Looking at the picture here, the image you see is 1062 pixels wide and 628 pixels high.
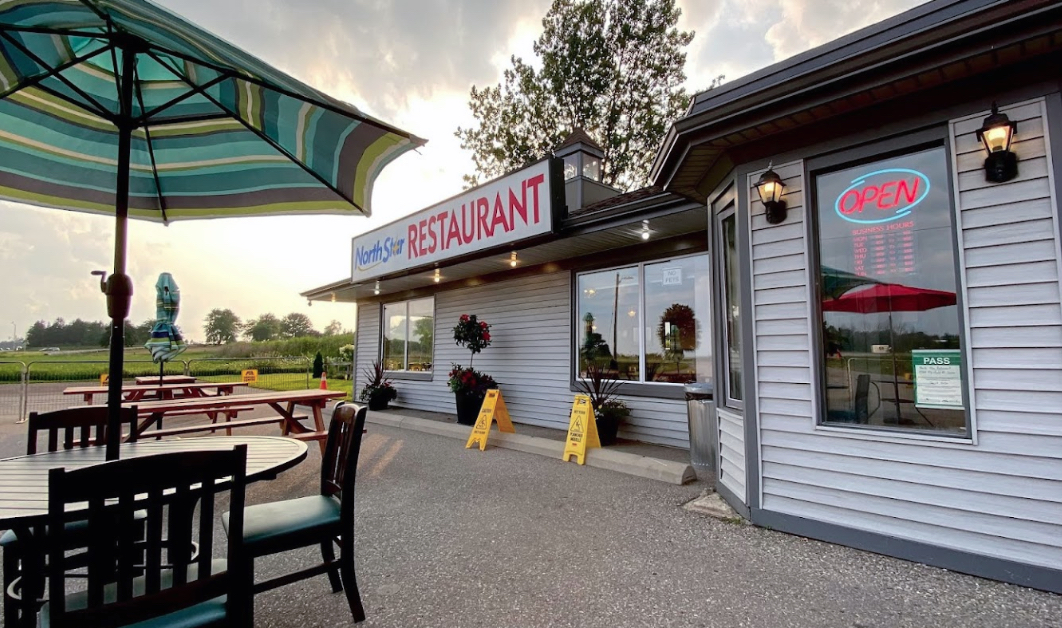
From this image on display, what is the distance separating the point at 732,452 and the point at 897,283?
1.65 m

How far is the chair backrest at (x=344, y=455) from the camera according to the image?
2.21 metres

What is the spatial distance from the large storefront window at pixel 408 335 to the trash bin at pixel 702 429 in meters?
5.41

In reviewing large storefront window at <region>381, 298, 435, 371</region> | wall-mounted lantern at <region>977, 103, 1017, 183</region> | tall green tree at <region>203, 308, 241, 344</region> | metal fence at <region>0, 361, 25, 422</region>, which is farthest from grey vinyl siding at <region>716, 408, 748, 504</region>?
tall green tree at <region>203, 308, 241, 344</region>

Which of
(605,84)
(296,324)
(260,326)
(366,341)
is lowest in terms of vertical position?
(366,341)

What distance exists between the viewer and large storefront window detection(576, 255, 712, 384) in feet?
18.2

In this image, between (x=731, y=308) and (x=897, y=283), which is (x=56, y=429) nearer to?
(x=731, y=308)

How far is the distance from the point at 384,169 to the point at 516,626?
2679 millimetres

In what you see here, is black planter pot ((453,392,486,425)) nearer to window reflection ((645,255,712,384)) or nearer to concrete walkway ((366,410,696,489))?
concrete walkway ((366,410,696,489))

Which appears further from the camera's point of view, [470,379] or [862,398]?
[470,379]

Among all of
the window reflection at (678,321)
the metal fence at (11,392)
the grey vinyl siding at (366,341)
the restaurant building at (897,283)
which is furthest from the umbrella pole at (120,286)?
the metal fence at (11,392)

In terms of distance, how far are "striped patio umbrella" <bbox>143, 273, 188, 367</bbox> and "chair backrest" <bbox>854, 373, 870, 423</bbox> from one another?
27.9ft

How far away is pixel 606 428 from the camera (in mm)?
5605

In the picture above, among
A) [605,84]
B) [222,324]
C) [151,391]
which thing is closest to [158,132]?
[151,391]

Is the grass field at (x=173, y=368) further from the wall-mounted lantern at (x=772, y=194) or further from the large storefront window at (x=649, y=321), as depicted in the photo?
the wall-mounted lantern at (x=772, y=194)
